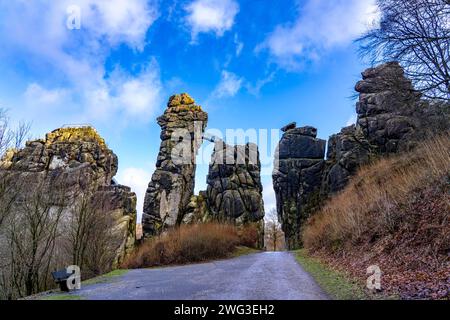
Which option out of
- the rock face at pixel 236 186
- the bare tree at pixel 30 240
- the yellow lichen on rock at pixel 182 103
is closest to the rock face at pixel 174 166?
the yellow lichen on rock at pixel 182 103

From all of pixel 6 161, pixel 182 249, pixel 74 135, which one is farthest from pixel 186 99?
pixel 6 161

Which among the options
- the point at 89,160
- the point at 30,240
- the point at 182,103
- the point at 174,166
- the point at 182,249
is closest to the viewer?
the point at 30,240

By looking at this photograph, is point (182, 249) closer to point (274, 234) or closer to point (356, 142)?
point (356, 142)

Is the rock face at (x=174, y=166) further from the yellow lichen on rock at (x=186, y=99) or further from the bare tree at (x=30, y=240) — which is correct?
the bare tree at (x=30, y=240)

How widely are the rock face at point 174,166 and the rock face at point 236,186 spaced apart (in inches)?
116

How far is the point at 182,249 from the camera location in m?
16.9

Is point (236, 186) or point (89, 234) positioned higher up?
point (236, 186)

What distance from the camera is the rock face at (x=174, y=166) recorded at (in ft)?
109

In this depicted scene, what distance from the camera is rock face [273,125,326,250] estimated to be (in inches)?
1219

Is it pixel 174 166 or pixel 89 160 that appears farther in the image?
pixel 174 166

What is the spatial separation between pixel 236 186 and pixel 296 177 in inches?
243

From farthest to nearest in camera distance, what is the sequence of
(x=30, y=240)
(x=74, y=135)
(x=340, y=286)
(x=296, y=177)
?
(x=74, y=135) < (x=296, y=177) < (x=30, y=240) < (x=340, y=286)

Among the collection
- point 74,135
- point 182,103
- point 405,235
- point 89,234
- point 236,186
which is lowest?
point 405,235
